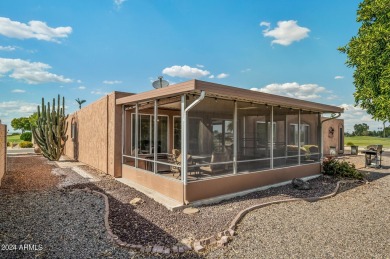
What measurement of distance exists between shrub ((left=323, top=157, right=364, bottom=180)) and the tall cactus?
Answer: 14898 millimetres

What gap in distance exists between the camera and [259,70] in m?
13.3

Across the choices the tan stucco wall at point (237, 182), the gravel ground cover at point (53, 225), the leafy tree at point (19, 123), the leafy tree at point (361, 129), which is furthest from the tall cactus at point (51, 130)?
the leafy tree at point (361, 129)

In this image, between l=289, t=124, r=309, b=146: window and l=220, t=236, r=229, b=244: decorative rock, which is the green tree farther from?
l=220, t=236, r=229, b=244: decorative rock

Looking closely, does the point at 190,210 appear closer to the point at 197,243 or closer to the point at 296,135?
the point at 197,243

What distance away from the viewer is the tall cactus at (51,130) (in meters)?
14.4

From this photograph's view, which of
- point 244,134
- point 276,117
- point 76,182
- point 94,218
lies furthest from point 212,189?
point 76,182

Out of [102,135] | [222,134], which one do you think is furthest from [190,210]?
[102,135]

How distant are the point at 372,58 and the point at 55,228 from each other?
53.9 feet

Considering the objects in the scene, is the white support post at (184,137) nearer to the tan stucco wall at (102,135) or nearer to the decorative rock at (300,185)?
the tan stucco wall at (102,135)

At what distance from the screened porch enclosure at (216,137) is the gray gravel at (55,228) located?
83.9 inches

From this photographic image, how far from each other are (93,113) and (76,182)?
4213 millimetres

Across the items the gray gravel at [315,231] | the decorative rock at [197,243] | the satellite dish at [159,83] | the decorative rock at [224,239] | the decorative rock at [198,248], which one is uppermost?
the satellite dish at [159,83]

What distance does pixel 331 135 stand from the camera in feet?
66.5

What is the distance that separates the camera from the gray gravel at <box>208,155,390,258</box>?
11.5 feet
